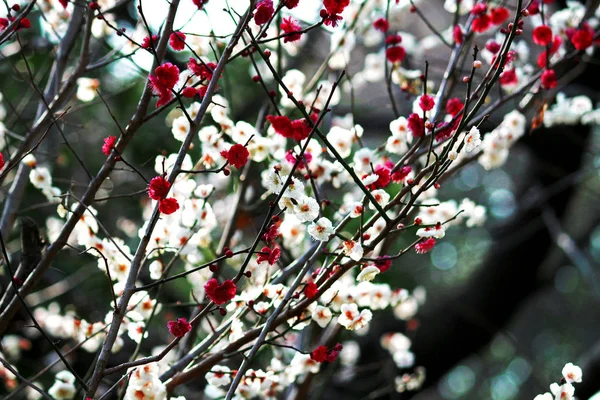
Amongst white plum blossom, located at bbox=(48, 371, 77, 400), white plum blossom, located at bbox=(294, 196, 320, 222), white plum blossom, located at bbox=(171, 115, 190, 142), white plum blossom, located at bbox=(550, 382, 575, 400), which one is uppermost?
white plum blossom, located at bbox=(171, 115, 190, 142)

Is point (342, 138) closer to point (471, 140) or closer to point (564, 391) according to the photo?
point (471, 140)

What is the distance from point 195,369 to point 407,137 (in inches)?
33.9

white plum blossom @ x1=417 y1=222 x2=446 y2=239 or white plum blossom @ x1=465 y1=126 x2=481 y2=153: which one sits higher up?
white plum blossom @ x1=465 y1=126 x2=481 y2=153

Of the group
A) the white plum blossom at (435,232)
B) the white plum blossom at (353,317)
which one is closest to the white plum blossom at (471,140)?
the white plum blossom at (435,232)

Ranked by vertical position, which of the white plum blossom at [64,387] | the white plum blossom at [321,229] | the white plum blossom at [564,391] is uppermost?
the white plum blossom at [64,387]

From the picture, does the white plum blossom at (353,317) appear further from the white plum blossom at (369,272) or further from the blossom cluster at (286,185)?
the white plum blossom at (369,272)

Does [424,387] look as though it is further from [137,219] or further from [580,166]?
[137,219]

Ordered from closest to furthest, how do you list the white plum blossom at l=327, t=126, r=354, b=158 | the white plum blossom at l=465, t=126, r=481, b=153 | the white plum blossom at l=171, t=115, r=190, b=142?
the white plum blossom at l=465, t=126, r=481, b=153 → the white plum blossom at l=171, t=115, r=190, b=142 → the white plum blossom at l=327, t=126, r=354, b=158

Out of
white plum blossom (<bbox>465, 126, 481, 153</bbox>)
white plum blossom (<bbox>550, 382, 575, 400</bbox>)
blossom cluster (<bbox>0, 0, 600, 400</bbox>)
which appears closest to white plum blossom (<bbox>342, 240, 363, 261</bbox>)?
blossom cluster (<bbox>0, 0, 600, 400</bbox>)

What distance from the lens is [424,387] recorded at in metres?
3.00

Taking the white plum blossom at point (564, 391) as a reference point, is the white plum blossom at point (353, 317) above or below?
above

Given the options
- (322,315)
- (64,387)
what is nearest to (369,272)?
(322,315)

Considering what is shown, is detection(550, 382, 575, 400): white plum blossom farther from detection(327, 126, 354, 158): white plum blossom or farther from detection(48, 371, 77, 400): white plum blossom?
detection(48, 371, 77, 400): white plum blossom

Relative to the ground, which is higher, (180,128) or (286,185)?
(180,128)
